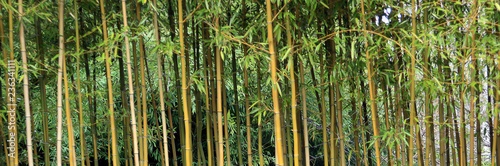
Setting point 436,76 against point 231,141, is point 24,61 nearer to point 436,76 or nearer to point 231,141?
point 436,76

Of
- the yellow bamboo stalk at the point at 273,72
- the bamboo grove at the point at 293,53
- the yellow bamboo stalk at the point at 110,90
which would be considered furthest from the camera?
the yellow bamboo stalk at the point at 110,90

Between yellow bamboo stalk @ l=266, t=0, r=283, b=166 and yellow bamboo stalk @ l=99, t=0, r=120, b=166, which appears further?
yellow bamboo stalk @ l=99, t=0, r=120, b=166

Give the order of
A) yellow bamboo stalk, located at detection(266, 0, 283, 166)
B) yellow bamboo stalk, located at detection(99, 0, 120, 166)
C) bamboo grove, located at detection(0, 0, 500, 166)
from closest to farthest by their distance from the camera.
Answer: yellow bamboo stalk, located at detection(266, 0, 283, 166) < bamboo grove, located at detection(0, 0, 500, 166) < yellow bamboo stalk, located at detection(99, 0, 120, 166)

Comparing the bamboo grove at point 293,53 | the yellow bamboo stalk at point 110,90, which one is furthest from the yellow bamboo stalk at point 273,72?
the yellow bamboo stalk at point 110,90

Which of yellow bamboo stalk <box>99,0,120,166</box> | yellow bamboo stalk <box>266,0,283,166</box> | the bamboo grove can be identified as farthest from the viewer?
yellow bamboo stalk <box>99,0,120,166</box>

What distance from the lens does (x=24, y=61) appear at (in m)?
2.67

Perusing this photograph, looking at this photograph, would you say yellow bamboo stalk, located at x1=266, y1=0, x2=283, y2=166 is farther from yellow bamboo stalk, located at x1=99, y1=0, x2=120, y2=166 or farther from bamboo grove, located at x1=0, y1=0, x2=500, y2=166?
yellow bamboo stalk, located at x1=99, y1=0, x2=120, y2=166

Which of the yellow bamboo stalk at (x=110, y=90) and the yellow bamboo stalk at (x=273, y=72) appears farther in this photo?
the yellow bamboo stalk at (x=110, y=90)

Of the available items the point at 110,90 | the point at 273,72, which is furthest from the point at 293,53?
the point at 110,90

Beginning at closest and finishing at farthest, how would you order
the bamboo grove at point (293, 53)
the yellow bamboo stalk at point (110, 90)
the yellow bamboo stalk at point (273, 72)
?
the yellow bamboo stalk at point (273, 72)
the bamboo grove at point (293, 53)
the yellow bamboo stalk at point (110, 90)

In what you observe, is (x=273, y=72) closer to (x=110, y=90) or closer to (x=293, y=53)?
(x=293, y=53)

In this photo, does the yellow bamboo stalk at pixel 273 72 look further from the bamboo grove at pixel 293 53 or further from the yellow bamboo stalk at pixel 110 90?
the yellow bamboo stalk at pixel 110 90

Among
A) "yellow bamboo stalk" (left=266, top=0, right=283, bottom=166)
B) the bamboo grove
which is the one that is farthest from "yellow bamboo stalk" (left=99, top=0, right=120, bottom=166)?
"yellow bamboo stalk" (left=266, top=0, right=283, bottom=166)

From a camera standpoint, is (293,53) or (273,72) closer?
(273,72)
